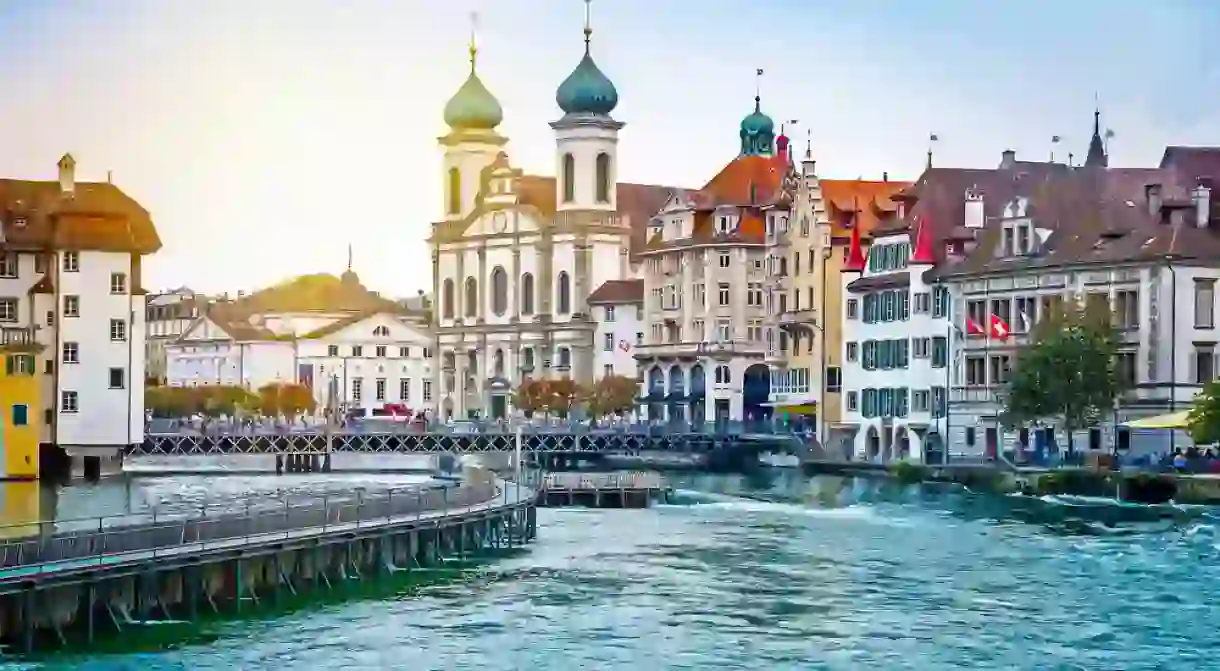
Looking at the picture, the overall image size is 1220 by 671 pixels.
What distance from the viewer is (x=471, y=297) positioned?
19338 cm

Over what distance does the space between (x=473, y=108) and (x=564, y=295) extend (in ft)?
64.1

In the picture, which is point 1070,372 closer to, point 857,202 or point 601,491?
point 601,491

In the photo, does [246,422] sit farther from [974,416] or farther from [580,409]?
[974,416]

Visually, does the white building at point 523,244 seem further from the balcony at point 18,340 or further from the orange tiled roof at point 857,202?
the balcony at point 18,340

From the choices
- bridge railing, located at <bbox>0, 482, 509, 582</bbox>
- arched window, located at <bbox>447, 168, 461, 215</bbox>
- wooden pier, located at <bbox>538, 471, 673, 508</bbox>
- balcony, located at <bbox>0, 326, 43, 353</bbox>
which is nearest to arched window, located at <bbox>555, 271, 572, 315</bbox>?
arched window, located at <bbox>447, 168, 461, 215</bbox>

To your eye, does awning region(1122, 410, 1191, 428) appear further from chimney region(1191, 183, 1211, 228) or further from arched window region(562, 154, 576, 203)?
arched window region(562, 154, 576, 203)

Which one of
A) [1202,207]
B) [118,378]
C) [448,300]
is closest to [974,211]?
[1202,207]

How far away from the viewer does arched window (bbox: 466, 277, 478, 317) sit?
632 ft

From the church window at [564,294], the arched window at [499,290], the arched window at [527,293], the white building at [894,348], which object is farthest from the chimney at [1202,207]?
the arched window at [499,290]

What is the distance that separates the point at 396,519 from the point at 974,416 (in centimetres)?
5330

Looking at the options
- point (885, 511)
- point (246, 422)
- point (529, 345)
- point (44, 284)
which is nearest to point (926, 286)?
point (885, 511)

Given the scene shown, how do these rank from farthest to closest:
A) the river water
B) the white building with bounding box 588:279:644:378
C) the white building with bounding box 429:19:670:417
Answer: the white building with bounding box 429:19:670:417 → the white building with bounding box 588:279:644:378 → the river water

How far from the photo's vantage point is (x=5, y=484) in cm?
10619

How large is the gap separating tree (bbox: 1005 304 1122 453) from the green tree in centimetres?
862
